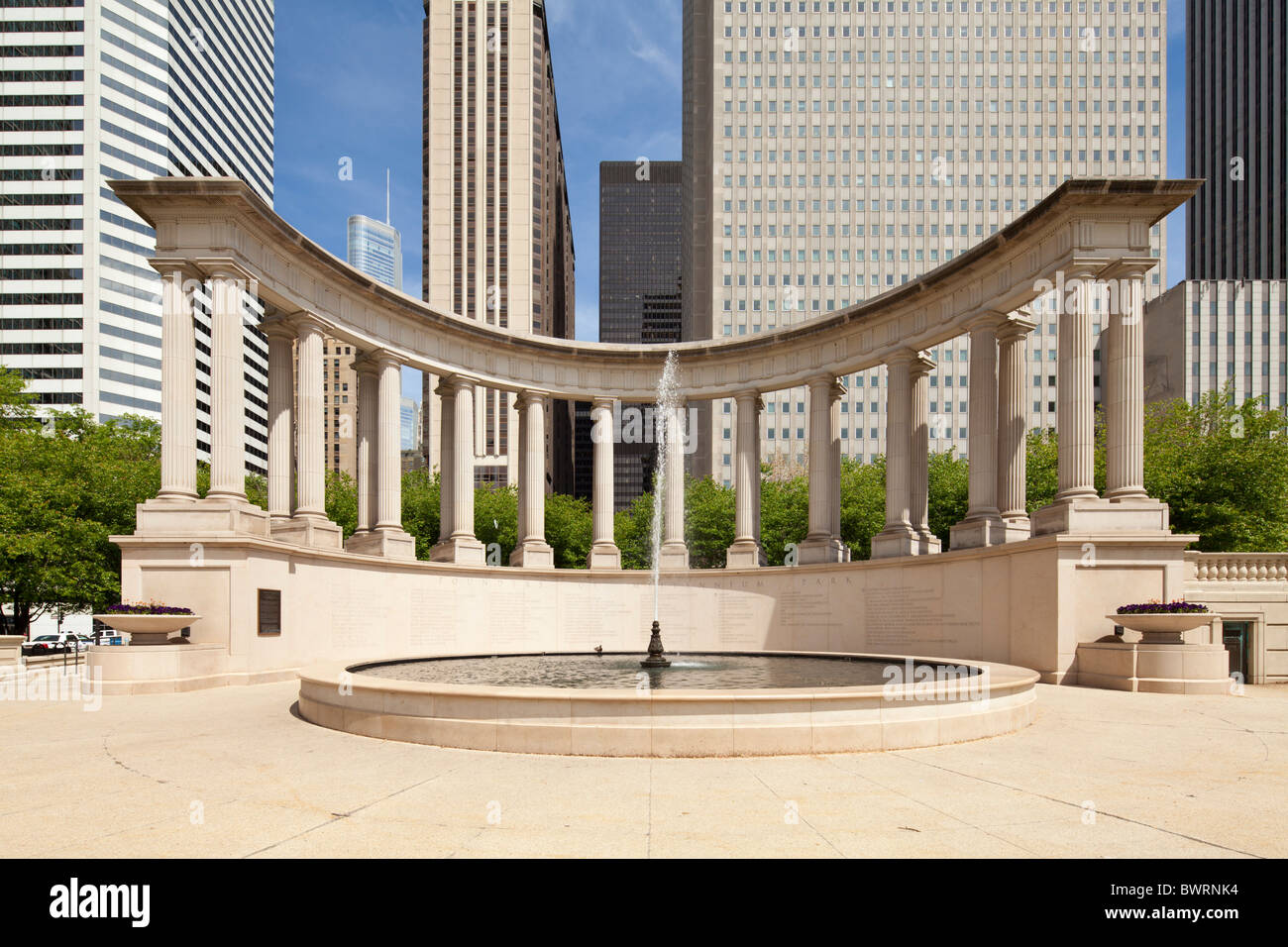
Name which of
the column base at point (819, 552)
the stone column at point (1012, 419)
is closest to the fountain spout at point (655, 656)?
the column base at point (819, 552)

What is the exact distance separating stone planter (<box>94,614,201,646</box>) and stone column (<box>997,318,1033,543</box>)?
3303cm

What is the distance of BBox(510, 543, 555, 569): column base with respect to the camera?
4621 centimetres

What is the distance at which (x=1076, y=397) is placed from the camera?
31.0m

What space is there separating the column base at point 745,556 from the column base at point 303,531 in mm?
21469

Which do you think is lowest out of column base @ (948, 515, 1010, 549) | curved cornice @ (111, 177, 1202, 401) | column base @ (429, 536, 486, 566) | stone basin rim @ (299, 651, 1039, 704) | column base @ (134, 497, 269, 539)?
stone basin rim @ (299, 651, 1039, 704)

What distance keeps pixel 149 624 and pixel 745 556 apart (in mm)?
29422

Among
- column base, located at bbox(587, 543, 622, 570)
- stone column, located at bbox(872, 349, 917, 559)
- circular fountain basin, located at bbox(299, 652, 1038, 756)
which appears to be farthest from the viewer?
column base, located at bbox(587, 543, 622, 570)

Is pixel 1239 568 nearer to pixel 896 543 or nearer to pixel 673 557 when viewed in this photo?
pixel 896 543

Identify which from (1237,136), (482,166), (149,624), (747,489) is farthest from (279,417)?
(1237,136)

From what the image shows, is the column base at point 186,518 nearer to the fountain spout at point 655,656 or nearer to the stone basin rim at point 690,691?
the stone basin rim at point 690,691

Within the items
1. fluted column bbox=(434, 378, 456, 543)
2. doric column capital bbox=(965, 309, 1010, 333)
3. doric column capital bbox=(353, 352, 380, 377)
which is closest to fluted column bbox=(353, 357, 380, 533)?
doric column capital bbox=(353, 352, 380, 377)

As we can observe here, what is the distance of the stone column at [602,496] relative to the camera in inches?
1882

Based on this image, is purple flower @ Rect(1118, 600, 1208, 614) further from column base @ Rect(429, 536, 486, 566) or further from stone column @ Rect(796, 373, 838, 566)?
column base @ Rect(429, 536, 486, 566)
